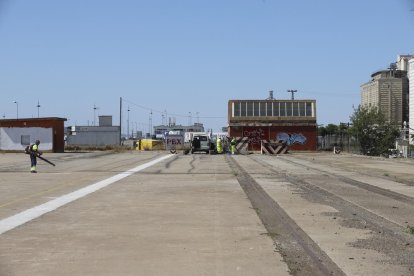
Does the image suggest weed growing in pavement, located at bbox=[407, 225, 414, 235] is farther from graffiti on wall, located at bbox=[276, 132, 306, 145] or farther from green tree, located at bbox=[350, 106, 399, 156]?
graffiti on wall, located at bbox=[276, 132, 306, 145]

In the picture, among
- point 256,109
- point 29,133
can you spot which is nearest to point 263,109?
point 256,109

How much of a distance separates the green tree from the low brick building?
27.1 metres

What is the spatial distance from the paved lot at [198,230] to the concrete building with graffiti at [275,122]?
40.9 m

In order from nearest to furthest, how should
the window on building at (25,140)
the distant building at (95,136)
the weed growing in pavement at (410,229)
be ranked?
the weed growing in pavement at (410,229) < the window on building at (25,140) < the distant building at (95,136)

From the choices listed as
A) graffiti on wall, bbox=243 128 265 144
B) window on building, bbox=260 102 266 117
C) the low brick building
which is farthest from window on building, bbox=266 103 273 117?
the low brick building

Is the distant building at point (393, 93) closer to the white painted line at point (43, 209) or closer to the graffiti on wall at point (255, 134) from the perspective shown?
the graffiti on wall at point (255, 134)

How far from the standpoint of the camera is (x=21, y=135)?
51625 millimetres

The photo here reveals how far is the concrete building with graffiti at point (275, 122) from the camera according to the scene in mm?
58156

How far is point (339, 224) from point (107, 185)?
9.17m

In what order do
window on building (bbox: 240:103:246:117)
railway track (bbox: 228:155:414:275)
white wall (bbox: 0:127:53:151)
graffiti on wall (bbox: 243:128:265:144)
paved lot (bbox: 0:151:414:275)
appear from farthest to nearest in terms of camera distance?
1. window on building (bbox: 240:103:246:117)
2. graffiti on wall (bbox: 243:128:265:144)
3. white wall (bbox: 0:127:53:151)
4. railway track (bbox: 228:155:414:275)
5. paved lot (bbox: 0:151:414:275)

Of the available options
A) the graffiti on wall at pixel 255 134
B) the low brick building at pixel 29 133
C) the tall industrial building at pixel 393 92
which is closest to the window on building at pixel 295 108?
the graffiti on wall at pixel 255 134

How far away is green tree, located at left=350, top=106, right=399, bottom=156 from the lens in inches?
2034

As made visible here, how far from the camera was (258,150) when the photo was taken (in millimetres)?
56281

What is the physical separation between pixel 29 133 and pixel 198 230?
1772 inches
